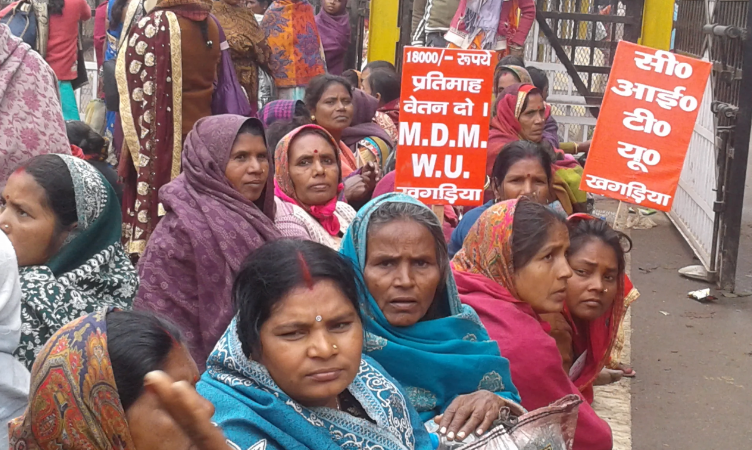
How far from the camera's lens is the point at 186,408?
1184 millimetres

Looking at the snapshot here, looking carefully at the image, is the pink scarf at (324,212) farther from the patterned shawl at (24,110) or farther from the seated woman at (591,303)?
the seated woman at (591,303)

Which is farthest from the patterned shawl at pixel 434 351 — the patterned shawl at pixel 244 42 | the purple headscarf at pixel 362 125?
the patterned shawl at pixel 244 42

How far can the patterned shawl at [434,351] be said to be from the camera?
8.99 feet

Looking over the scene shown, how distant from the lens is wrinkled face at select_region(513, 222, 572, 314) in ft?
11.0

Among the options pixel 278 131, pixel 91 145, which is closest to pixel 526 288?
pixel 278 131

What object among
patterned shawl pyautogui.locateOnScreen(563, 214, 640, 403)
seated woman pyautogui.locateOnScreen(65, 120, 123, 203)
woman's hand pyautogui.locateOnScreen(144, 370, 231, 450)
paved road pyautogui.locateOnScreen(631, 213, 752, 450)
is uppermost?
woman's hand pyautogui.locateOnScreen(144, 370, 231, 450)

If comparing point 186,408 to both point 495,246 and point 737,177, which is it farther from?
point 737,177

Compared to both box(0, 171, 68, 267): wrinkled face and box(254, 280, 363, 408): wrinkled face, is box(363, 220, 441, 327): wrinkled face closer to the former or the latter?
box(254, 280, 363, 408): wrinkled face

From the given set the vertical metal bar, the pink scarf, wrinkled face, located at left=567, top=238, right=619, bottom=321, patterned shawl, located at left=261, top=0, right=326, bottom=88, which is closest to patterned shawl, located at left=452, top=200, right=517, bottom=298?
wrinkled face, located at left=567, top=238, right=619, bottom=321

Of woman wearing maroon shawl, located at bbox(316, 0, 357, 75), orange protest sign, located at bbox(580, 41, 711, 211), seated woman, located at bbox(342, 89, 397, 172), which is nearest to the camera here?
orange protest sign, located at bbox(580, 41, 711, 211)

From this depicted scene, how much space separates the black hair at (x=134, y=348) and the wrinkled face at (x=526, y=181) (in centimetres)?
313

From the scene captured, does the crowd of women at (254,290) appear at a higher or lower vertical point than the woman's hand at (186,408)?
lower

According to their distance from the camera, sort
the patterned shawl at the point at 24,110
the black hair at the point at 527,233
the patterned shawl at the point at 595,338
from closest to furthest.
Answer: the black hair at the point at 527,233, the patterned shawl at the point at 595,338, the patterned shawl at the point at 24,110

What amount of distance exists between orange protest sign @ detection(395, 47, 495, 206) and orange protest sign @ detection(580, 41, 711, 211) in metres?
0.90
